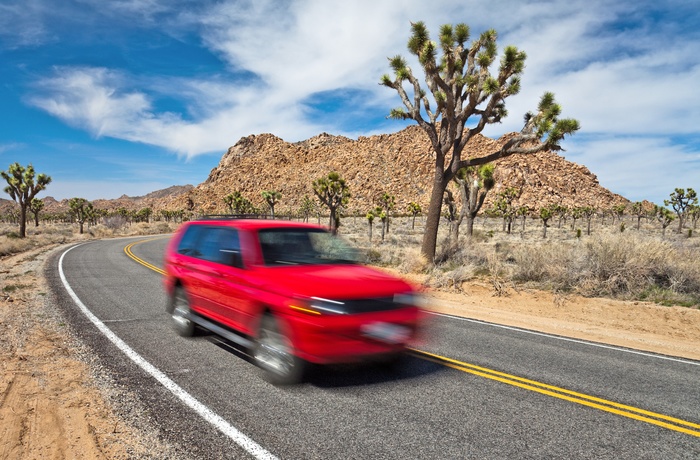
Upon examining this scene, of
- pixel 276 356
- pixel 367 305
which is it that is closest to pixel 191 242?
pixel 276 356

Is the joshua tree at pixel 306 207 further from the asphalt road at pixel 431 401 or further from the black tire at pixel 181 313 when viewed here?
the asphalt road at pixel 431 401

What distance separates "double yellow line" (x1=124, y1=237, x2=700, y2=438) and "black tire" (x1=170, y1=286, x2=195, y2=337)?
355 centimetres

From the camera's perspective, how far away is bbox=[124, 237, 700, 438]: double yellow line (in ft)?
14.0

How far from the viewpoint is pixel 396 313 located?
198 inches

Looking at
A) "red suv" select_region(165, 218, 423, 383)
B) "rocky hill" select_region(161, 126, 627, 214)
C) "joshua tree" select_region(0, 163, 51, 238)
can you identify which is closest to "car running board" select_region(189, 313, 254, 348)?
"red suv" select_region(165, 218, 423, 383)

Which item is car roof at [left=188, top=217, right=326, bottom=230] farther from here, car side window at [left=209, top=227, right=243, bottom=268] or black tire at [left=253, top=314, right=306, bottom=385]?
black tire at [left=253, top=314, right=306, bottom=385]

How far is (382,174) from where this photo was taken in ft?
422

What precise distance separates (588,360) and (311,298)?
14.6 feet

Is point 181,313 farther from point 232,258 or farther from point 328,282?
point 328,282

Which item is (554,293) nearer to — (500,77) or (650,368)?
(650,368)

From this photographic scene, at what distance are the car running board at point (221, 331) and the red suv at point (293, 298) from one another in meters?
0.02

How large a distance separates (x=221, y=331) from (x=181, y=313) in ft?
4.92

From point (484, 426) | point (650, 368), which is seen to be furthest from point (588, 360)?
point (484, 426)

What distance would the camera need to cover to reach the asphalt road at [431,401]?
12.2ft
